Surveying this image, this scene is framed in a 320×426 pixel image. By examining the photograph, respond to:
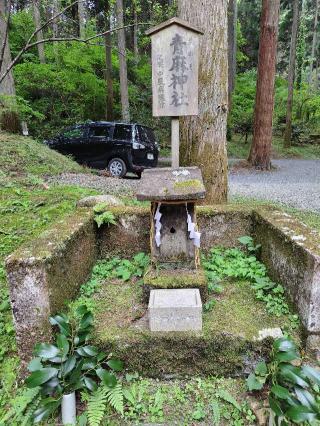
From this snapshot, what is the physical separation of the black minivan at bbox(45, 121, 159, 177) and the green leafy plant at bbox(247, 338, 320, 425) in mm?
8028

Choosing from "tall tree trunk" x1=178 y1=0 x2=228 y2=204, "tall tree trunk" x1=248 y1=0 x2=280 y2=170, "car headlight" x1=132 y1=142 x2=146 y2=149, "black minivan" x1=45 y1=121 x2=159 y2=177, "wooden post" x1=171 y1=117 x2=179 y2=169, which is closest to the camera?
"wooden post" x1=171 y1=117 x2=179 y2=169

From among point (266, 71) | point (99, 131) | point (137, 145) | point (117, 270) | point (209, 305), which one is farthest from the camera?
point (266, 71)

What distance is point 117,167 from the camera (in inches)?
404

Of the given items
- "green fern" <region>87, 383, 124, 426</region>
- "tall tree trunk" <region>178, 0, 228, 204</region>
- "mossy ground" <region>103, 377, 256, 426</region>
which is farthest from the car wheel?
"green fern" <region>87, 383, 124, 426</region>

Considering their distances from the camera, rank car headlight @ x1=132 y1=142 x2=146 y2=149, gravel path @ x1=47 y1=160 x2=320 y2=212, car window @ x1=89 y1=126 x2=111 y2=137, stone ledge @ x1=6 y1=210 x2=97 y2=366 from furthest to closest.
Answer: car window @ x1=89 y1=126 x2=111 y2=137 → car headlight @ x1=132 y1=142 x2=146 y2=149 → gravel path @ x1=47 y1=160 x2=320 y2=212 → stone ledge @ x1=6 y1=210 x2=97 y2=366

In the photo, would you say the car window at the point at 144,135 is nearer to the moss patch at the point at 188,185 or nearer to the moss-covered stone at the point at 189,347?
the moss patch at the point at 188,185

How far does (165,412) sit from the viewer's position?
7.87 feet

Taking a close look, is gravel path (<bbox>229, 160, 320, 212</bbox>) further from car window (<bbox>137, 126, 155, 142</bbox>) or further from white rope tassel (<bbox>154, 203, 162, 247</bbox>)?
white rope tassel (<bbox>154, 203, 162, 247</bbox>)

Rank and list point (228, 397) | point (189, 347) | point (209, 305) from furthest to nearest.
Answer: point (209, 305) → point (189, 347) → point (228, 397)

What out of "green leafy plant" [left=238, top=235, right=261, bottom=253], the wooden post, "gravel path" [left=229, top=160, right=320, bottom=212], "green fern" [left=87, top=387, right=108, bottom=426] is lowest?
"green fern" [left=87, top=387, right=108, bottom=426]

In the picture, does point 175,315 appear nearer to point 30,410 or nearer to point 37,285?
point 37,285

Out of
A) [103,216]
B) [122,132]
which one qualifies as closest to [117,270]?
[103,216]

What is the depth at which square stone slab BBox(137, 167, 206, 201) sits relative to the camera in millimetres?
2938

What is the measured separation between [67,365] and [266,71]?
36.2 feet
